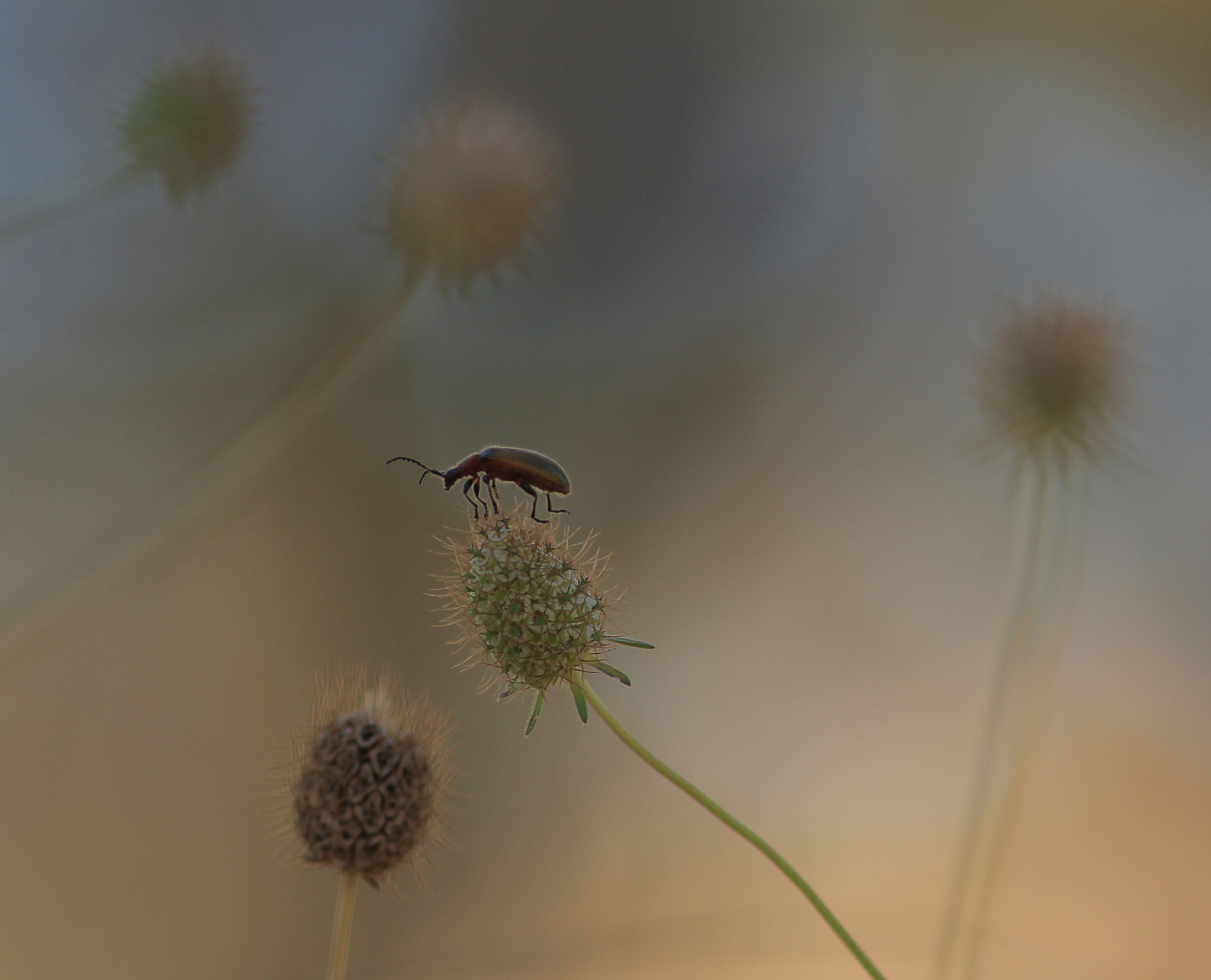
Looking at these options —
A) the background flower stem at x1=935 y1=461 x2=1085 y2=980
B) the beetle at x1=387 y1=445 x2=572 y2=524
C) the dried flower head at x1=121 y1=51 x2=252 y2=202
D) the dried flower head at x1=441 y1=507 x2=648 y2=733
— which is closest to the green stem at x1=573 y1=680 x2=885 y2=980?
the dried flower head at x1=441 y1=507 x2=648 y2=733

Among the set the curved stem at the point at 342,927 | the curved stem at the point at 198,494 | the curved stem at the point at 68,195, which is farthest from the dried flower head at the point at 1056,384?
the curved stem at the point at 68,195

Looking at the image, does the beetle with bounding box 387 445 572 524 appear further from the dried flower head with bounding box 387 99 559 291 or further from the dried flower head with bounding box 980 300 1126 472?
the dried flower head with bounding box 980 300 1126 472

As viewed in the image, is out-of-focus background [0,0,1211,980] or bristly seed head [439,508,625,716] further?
out-of-focus background [0,0,1211,980]

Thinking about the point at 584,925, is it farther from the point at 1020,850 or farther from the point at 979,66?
the point at 979,66

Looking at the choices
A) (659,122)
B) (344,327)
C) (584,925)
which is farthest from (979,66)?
(584,925)

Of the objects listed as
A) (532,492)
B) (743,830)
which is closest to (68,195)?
(532,492)

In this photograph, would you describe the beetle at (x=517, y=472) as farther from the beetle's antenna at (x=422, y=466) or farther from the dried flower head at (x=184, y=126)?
the dried flower head at (x=184, y=126)
